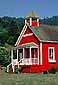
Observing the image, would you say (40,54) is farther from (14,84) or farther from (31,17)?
(14,84)

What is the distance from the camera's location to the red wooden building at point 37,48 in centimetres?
5019

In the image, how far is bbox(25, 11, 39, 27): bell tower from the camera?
54625 mm

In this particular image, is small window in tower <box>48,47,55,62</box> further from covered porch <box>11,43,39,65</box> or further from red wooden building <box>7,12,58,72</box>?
covered porch <box>11,43,39,65</box>

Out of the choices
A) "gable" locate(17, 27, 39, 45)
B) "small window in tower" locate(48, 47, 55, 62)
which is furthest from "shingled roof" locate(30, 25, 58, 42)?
"small window in tower" locate(48, 47, 55, 62)

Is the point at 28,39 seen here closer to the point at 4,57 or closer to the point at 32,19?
the point at 32,19

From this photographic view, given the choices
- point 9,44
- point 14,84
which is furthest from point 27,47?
point 14,84

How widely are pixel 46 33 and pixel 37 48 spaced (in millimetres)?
2643

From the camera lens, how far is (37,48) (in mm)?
51250

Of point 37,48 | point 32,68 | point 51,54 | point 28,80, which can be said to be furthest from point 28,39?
point 28,80

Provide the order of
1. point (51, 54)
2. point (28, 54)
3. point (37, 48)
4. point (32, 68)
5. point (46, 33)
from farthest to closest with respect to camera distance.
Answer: point (28, 54) → point (46, 33) → point (37, 48) → point (51, 54) → point (32, 68)

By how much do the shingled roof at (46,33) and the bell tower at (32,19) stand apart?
1765mm

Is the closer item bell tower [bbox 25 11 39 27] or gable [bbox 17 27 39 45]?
gable [bbox 17 27 39 45]

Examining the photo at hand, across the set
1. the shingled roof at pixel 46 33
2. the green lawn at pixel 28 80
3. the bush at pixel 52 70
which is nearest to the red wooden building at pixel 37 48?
the shingled roof at pixel 46 33

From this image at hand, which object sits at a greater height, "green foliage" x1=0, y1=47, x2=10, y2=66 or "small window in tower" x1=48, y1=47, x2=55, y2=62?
"small window in tower" x1=48, y1=47, x2=55, y2=62
